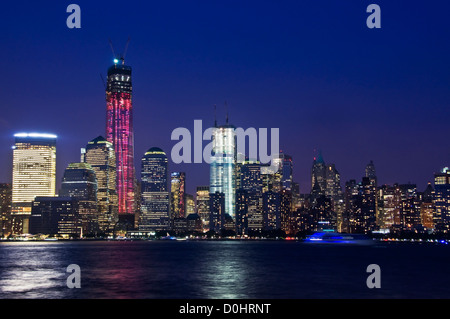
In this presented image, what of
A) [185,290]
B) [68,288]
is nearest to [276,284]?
[185,290]

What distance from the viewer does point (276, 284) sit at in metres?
79.5

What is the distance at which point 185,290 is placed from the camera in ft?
235
